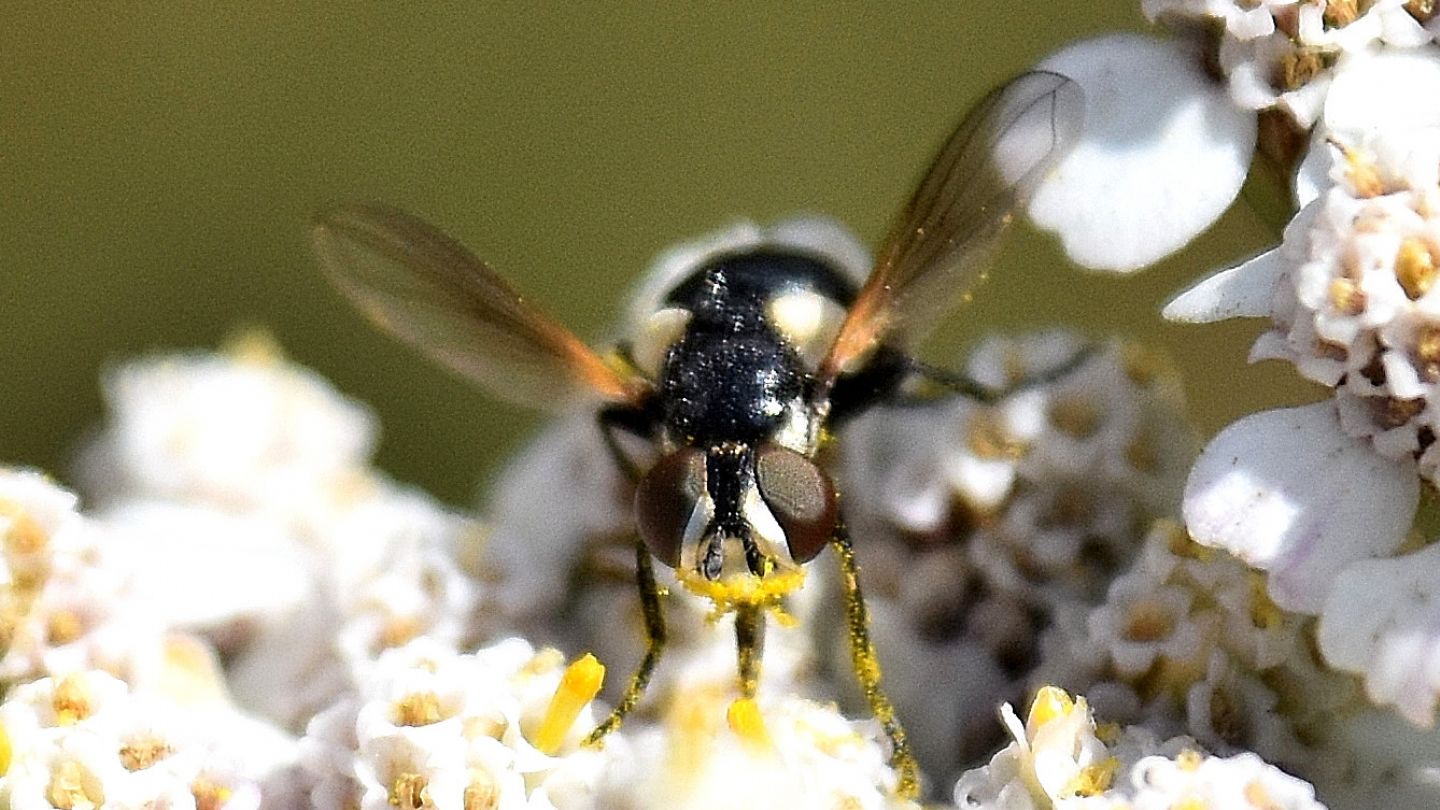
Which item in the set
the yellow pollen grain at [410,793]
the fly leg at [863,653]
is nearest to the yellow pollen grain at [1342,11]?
the fly leg at [863,653]

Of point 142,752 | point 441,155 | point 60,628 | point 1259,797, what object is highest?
point 441,155

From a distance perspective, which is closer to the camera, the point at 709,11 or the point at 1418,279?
the point at 1418,279

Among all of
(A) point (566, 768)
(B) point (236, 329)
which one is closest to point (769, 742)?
(A) point (566, 768)

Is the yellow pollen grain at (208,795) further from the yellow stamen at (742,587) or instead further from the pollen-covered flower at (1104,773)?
the pollen-covered flower at (1104,773)

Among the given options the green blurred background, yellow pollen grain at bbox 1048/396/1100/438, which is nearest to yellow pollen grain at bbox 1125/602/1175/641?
yellow pollen grain at bbox 1048/396/1100/438

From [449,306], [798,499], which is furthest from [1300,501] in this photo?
[449,306]

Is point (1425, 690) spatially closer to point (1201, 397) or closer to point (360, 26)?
point (1201, 397)

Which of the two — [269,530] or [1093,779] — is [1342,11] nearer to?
[1093,779]
